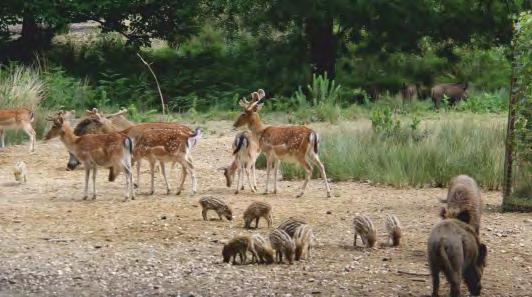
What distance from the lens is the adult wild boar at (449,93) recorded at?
27016 mm

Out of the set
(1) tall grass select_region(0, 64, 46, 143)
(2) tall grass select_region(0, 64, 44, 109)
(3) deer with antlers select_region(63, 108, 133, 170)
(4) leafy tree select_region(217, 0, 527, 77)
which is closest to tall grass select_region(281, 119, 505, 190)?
(3) deer with antlers select_region(63, 108, 133, 170)

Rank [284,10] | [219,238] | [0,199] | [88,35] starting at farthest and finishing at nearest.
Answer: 1. [88,35]
2. [284,10]
3. [0,199]
4. [219,238]

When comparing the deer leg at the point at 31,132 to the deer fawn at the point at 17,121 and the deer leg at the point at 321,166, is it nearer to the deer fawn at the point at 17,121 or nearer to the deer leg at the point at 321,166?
the deer fawn at the point at 17,121

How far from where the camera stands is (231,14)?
93.4 ft

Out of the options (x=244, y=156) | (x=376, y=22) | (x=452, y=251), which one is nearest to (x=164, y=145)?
(x=244, y=156)

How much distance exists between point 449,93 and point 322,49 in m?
3.52

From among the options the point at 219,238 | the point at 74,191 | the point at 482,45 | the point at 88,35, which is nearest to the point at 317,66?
the point at 482,45

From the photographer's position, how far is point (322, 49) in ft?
94.1

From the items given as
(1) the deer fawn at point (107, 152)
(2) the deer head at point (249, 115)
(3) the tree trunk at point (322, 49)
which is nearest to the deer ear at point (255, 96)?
(2) the deer head at point (249, 115)

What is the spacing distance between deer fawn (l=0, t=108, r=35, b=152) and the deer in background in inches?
199

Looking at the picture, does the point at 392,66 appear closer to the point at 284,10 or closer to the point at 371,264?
the point at 284,10

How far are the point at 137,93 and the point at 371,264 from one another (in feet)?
53.8

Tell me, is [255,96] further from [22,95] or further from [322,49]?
[322,49]

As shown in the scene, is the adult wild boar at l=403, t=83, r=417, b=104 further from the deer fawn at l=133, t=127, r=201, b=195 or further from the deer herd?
the deer fawn at l=133, t=127, r=201, b=195
